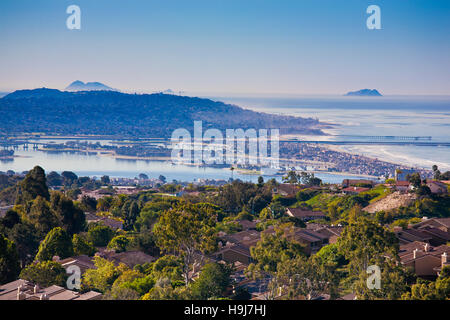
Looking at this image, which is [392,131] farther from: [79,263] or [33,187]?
[79,263]

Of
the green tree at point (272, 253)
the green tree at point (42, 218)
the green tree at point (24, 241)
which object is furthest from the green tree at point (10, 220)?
the green tree at point (272, 253)

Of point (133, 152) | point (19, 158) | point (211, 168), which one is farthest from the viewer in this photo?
point (133, 152)

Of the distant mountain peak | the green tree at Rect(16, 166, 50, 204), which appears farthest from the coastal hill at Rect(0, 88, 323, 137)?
the green tree at Rect(16, 166, 50, 204)

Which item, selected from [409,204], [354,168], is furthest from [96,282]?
[354,168]

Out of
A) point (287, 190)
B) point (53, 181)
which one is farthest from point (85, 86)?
point (287, 190)

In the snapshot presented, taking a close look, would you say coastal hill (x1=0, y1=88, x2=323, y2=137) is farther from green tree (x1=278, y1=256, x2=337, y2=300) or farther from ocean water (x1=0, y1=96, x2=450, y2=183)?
green tree (x1=278, y1=256, x2=337, y2=300)

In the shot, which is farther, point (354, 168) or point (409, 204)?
point (354, 168)
